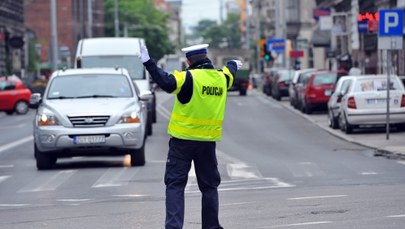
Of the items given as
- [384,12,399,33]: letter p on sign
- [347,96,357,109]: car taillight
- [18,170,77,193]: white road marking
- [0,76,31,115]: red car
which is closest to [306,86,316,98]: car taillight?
[347,96,357,109]: car taillight

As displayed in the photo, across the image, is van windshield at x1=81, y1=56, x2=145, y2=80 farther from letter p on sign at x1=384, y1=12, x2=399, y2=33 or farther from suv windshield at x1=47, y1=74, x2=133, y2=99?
suv windshield at x1=47, y1=74, x2=133, y2=99

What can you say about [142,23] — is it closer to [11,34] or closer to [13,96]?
[11,34]

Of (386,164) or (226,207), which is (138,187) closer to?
(226,207)

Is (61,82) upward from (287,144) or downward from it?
upward

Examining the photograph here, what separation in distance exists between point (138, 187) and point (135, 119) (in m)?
4.00

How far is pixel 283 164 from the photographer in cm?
2088

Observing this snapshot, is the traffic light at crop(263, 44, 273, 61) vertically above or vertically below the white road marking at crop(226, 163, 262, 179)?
above

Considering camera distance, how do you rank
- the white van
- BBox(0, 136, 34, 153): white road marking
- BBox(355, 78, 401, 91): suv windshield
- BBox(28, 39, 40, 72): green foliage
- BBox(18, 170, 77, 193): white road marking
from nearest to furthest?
BBox(18, 170, 77, 193): white road marking, BBox(0, 136, 34, 153): white road marking, BBox(355, 78, 401, 91): suv windshield, the white van, BBox(28, 39, 40, 72): green foliage

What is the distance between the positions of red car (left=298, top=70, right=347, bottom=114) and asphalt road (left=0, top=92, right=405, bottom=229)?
15.5 meters

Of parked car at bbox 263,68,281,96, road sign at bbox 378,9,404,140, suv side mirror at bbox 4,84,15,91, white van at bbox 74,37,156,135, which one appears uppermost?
road sign at bbox 378,9,404,140

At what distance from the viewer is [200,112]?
1052 cm

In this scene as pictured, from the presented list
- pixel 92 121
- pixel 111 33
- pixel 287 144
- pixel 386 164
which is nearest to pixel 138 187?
pixel 92 121

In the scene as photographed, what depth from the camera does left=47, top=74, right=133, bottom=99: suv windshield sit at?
21203 mm

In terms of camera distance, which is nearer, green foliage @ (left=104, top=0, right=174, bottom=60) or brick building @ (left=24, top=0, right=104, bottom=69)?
brick building @ (left=24, top=0, right=104, bottom=69)
